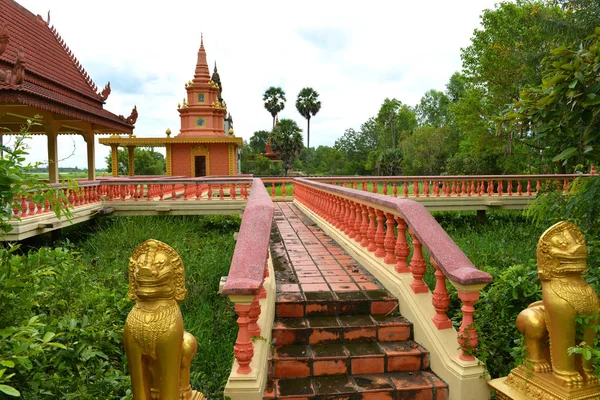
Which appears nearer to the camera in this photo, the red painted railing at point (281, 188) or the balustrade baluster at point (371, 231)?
the balustrade baluster at point (371, 231)

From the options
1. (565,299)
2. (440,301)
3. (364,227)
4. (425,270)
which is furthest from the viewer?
(364,227)

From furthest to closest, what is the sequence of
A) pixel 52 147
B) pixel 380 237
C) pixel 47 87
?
pixel 52 147 < pixel 47 87 < pixel 380 237

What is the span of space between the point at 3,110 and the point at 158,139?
14942 mm

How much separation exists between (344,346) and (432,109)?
5246 cm

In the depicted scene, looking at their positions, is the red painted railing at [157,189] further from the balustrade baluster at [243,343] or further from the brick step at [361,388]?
the balustrade baluster at [243,343]

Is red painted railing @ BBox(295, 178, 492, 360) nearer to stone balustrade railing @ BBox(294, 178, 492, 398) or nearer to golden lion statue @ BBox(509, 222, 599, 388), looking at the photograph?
stone balustrade railing @ BBox(294, 178, 492, 398)

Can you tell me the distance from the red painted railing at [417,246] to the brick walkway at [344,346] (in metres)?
0.36

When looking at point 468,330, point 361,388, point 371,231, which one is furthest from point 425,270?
point 371,231

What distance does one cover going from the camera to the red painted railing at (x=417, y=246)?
3070 mm

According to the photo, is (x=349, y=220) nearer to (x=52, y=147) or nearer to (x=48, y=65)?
(x=52, y=147)

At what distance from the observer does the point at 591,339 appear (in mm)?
2531

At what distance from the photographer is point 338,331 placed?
381 cm

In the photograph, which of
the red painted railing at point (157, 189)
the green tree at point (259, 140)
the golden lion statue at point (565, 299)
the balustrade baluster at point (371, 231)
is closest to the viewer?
the golden lion statue at point (565, 299)

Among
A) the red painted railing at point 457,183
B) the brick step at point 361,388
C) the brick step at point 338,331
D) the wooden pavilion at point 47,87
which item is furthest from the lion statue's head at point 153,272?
the red painted railing at point 457,183
